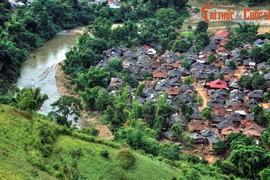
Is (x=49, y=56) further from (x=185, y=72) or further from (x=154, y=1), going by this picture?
(x=154, y=1)

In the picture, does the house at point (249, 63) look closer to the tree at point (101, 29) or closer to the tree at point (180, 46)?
the tree at point (180, 46)

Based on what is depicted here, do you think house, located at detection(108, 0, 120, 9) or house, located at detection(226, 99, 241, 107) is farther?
house, located at detection(108, 0, 120, 9)

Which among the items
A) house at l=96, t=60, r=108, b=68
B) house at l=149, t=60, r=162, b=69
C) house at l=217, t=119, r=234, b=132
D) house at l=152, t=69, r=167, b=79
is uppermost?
house at l=96, t=60, r=108, b=68

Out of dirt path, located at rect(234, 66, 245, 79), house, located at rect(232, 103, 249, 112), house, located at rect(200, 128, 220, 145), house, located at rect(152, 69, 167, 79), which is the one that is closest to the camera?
house, located at rect(200, 128, 220, 145)

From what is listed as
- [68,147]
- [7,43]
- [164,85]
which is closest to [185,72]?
[164,85]

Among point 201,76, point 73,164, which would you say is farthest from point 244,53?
point 73,164

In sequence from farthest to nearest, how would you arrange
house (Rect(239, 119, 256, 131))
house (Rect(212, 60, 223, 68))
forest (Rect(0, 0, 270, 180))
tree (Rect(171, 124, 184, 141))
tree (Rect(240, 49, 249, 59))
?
1. tree (Rect(240, 49, 249, 59))
2. house (Rect(212, 60, 223, 68))
3. house (Rect(239, 119, 256, 131))
4. tree (Rect(171, 124, 184, 141))
5. forest (Rect(0, 0, 270, 180))

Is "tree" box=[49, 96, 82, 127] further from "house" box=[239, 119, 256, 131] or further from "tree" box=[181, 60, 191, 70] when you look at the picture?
"tree" box=[181, 60, 191, 70]

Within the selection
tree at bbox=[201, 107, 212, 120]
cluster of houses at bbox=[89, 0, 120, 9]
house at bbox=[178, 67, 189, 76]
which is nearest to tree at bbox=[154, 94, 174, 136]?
tree at bbox=[201, 107, 212, 120]

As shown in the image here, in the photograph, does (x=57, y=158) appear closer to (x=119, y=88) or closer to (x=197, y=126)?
(x=197, y=126)
